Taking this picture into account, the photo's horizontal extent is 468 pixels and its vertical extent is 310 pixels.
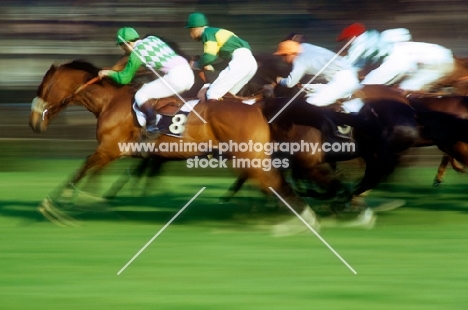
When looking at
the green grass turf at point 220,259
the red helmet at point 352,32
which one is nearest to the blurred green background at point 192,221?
the green grass turf at point 220,259

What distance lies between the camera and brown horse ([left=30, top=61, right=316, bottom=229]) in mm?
8203

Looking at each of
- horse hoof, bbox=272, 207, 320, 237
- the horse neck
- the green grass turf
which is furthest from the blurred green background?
the horse neck

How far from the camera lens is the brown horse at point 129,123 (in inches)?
323

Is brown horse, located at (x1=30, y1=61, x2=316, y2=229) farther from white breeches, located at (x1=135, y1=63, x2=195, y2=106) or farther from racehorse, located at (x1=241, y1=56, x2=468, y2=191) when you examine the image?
racehorse, located at (x1=241, y1=56, x2=468, y2=191)

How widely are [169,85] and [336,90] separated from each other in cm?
139

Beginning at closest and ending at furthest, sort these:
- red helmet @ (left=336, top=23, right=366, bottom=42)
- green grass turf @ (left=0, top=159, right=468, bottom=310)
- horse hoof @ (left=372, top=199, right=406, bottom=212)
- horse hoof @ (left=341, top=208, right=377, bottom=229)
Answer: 1. green grass turf @ (left=0, top=159, right=468, bottom=310)
2. horse hoof @ (left=341, top=208, right=377, bottom=229)
3. horse hoof @ (left=372, top=199, right=406, bottom=212)
4. red helmet @ (left=336, top=23, right=366, bottom=42)

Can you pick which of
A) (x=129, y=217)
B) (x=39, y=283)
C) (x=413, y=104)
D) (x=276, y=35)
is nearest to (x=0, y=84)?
(x=276, y=35)

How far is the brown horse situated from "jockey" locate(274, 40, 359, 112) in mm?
684

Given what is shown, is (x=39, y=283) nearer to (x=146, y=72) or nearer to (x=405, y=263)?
(x=405, y=263)

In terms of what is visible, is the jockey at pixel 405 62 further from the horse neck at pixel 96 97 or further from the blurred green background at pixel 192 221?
the horse neck at pixel 96 97

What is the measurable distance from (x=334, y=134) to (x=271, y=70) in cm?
136

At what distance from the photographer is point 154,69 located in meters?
8.94

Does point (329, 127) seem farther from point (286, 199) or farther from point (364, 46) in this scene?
point (364, 46)

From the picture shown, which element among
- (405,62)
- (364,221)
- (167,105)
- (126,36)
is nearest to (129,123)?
(167,105)
